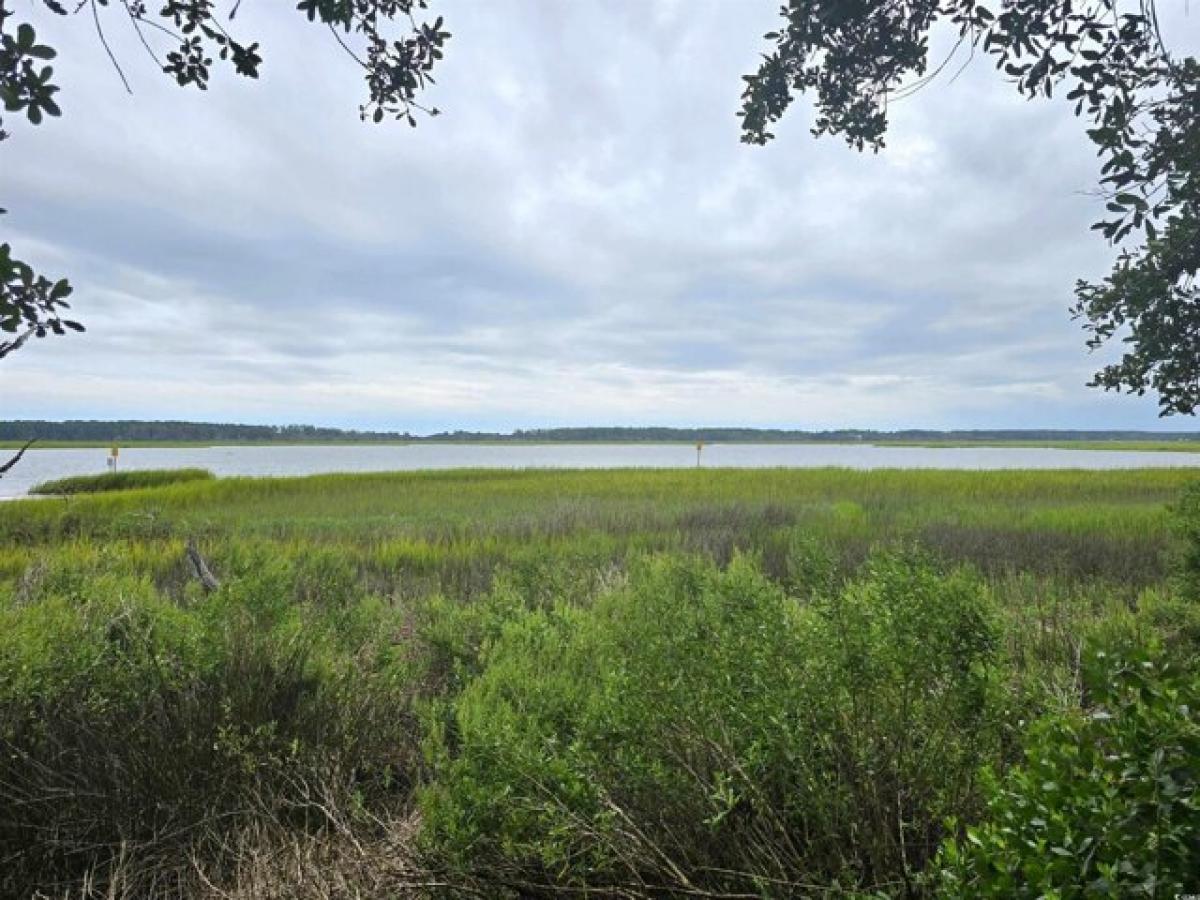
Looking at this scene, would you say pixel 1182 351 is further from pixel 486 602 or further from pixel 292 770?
pixel 292 770

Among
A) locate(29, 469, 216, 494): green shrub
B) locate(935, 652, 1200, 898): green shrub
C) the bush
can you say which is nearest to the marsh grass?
the bush

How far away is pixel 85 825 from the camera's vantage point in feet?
9.65

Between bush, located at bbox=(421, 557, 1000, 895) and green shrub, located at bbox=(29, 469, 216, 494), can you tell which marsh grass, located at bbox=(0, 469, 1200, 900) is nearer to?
bush, located at bbox=(421, 557, 1000, 895)

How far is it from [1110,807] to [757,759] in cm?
121

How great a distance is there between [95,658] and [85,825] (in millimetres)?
890

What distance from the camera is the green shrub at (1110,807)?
98cm

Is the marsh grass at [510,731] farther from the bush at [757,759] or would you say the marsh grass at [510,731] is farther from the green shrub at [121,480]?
the green shrub at [121,480]

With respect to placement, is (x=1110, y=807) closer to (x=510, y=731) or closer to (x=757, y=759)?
(x=757, y=759)

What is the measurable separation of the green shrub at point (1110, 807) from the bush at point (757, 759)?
73 centimetres

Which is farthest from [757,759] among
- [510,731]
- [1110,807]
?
[1110,807]

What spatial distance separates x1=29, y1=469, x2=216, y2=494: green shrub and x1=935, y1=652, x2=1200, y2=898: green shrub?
2910cm

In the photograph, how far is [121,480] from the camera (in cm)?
2720

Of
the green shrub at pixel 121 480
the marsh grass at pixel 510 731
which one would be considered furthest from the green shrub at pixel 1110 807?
the green shrub at pixel 121 480

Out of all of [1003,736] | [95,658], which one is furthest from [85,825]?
[1003,736]
